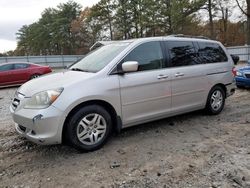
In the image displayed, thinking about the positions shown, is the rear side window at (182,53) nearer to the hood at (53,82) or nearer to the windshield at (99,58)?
the windshield at (99,58)

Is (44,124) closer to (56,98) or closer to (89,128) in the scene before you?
(56,98)

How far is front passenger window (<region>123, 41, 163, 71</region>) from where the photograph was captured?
16.3 feet

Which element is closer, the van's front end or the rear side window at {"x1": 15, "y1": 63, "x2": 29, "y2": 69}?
the van's front end

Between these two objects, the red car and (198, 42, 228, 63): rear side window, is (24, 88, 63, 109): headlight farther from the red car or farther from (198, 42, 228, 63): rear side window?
the red car

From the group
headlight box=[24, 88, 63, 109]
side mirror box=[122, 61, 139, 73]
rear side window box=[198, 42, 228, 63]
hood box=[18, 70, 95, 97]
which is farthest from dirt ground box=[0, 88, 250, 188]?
rear side window box=[198, 42, 228, 63]

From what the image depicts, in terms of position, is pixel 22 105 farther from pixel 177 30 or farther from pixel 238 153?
pixel 177 30

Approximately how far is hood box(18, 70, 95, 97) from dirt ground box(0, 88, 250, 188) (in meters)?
0.97

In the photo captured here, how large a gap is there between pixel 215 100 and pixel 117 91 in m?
2.66

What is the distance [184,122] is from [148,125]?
75cm

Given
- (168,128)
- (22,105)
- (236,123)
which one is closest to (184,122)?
(168,128)

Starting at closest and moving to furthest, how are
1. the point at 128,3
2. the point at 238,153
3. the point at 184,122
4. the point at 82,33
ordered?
the point at 238,153, the point at 184,122, the point at 128,3, the point at 82,33

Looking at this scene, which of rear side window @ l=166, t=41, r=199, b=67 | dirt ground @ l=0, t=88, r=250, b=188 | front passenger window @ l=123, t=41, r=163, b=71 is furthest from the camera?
rear side window @ l=166, t=41, r=199, b=67

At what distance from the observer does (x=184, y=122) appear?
583 cm

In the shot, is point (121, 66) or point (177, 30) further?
point (177, 30)
